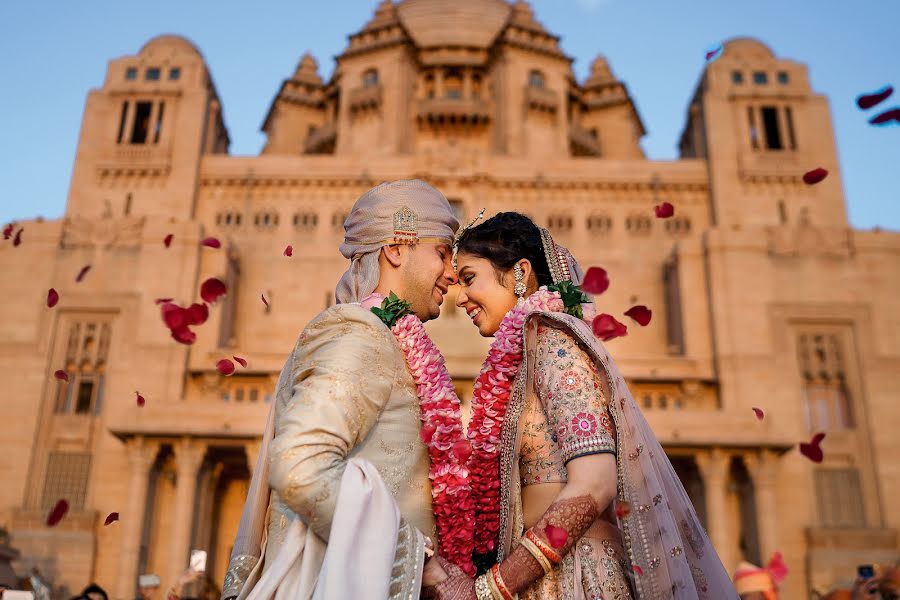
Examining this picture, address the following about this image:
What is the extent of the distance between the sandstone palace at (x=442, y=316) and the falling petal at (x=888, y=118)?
52.3ft

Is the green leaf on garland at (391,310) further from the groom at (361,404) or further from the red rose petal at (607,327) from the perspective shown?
the red rose petal at (607,327)

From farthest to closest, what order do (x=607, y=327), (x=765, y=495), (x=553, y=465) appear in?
1. (x=765, y=495)
2. (x=607, y=327)
3. (x=553, y=465)

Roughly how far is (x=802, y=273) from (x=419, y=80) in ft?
66.7

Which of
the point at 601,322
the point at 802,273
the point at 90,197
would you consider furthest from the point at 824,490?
the point at 90,197

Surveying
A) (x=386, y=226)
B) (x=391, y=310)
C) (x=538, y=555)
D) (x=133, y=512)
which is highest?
(x=133, y=512)

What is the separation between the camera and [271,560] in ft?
9.90

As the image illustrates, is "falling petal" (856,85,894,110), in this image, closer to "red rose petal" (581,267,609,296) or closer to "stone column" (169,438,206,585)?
"red rose petal" (581,267,609,296)

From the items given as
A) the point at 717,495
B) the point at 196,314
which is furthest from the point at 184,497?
the point at 196,314

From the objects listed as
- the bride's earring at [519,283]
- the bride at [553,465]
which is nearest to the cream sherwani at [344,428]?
the bride at [553,465]

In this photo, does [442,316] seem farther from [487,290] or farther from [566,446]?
[566,446]

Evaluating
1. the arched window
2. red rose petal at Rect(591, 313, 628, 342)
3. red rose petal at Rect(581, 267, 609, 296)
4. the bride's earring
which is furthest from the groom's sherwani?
the arched window

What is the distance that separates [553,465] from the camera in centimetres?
332

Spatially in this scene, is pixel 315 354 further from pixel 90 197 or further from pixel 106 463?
pixel 90 197

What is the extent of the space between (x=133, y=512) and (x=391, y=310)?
64.1ft
